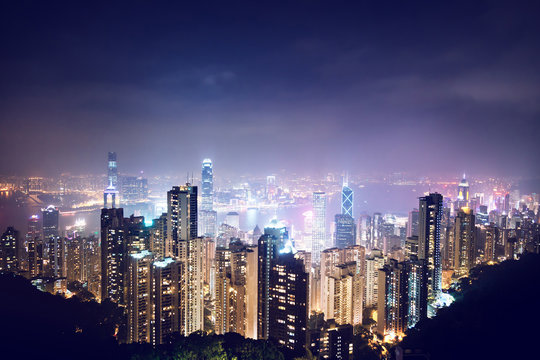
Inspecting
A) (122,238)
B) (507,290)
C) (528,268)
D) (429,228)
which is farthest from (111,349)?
(429,228)

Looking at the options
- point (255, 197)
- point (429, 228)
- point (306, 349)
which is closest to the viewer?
point (306, 349)

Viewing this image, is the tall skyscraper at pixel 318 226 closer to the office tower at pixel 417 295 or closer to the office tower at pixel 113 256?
the office tower at pixel 417 295

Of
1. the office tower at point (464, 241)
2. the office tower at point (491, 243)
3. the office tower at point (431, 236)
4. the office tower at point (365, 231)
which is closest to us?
the office tower at point (431, 236)

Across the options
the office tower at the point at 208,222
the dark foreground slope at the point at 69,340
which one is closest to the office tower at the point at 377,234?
the office tower at the point at 208,222

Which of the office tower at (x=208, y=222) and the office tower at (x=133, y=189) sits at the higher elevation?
the office tower at (x=133, y=189)

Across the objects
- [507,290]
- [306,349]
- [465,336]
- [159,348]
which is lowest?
[306,349]

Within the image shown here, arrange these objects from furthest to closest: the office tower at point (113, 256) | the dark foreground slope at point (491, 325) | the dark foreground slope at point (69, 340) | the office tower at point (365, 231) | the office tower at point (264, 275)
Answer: the office tower at point (365, 231)
the office tower at point (113, 256)
the office tower at point (264, 275)
the dark foreground slope at point (69, 340)
the dark foreground slope at point (491, 325)

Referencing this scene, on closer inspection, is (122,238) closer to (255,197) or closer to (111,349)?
(111,349)
